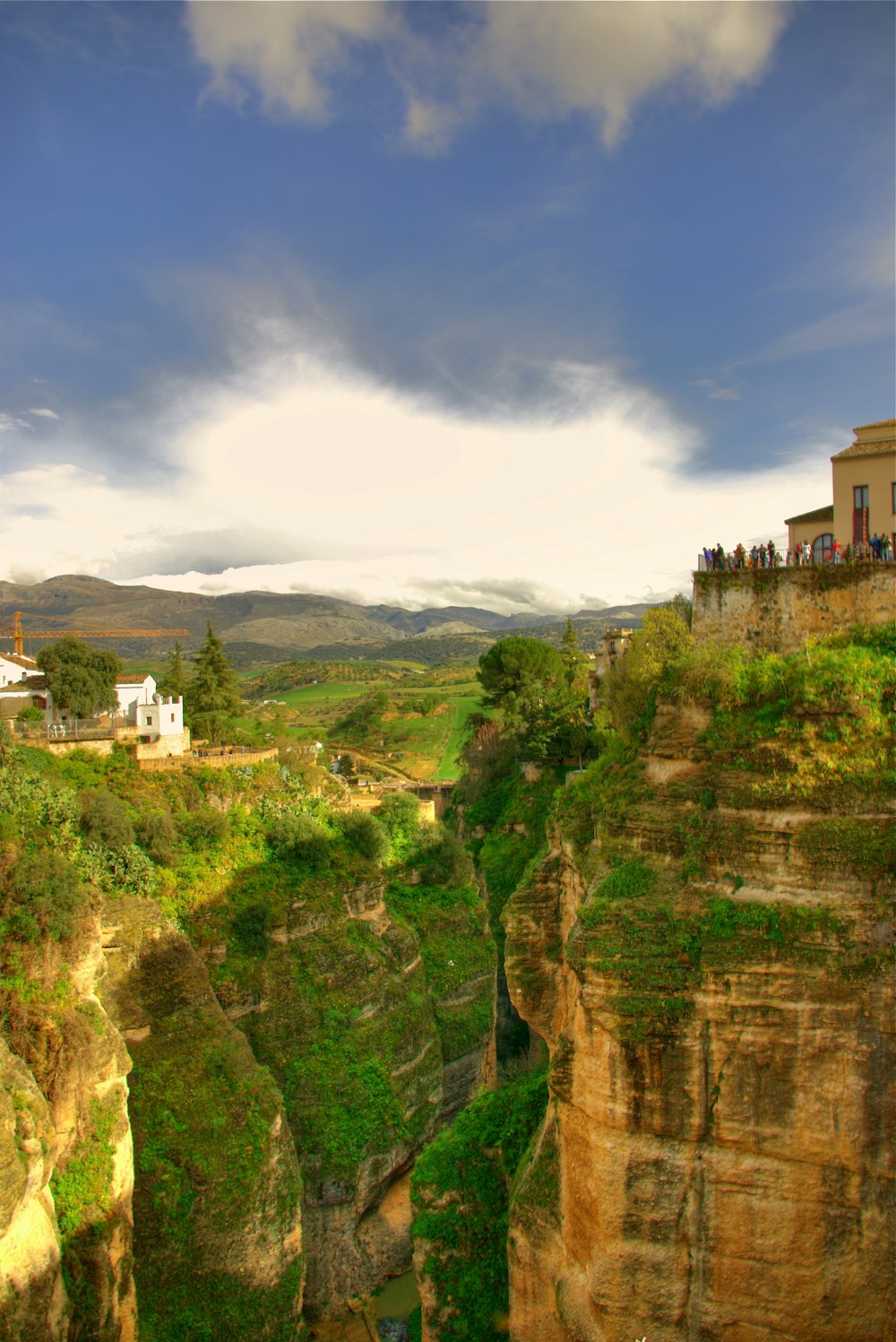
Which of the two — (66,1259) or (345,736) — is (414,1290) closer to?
(66,1259)

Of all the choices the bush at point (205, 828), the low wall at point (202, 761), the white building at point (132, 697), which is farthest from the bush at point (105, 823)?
the white building at point (132, 697)

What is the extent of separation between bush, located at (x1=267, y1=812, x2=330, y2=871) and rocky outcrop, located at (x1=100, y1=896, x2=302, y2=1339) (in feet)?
24.3

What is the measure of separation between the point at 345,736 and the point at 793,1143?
67472 mm

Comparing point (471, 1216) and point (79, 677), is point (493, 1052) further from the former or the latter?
point (79, 677)

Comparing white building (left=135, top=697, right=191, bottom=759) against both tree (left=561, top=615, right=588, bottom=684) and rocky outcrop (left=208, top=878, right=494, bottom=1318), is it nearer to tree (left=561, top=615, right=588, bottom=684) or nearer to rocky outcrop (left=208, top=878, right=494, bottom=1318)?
rocky outcrop (left=208, top=878, right=494, bottom=1318)

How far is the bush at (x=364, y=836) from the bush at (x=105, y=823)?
9.36 meters

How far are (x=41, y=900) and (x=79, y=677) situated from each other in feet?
69.3

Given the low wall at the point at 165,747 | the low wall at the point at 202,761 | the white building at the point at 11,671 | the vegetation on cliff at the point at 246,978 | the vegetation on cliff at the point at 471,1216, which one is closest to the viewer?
the vegetation on cliff at the point at 471,1216

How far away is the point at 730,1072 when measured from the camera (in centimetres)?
1161

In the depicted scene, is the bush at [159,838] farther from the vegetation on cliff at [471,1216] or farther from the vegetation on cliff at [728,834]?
the vegetation on cliff at [728,834]

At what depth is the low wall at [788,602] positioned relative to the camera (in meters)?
15.0

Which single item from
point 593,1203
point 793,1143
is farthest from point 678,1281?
point 793,1143

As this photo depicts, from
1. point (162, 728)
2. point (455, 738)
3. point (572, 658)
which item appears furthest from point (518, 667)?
point (455, 738)

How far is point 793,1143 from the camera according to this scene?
1138 cm
